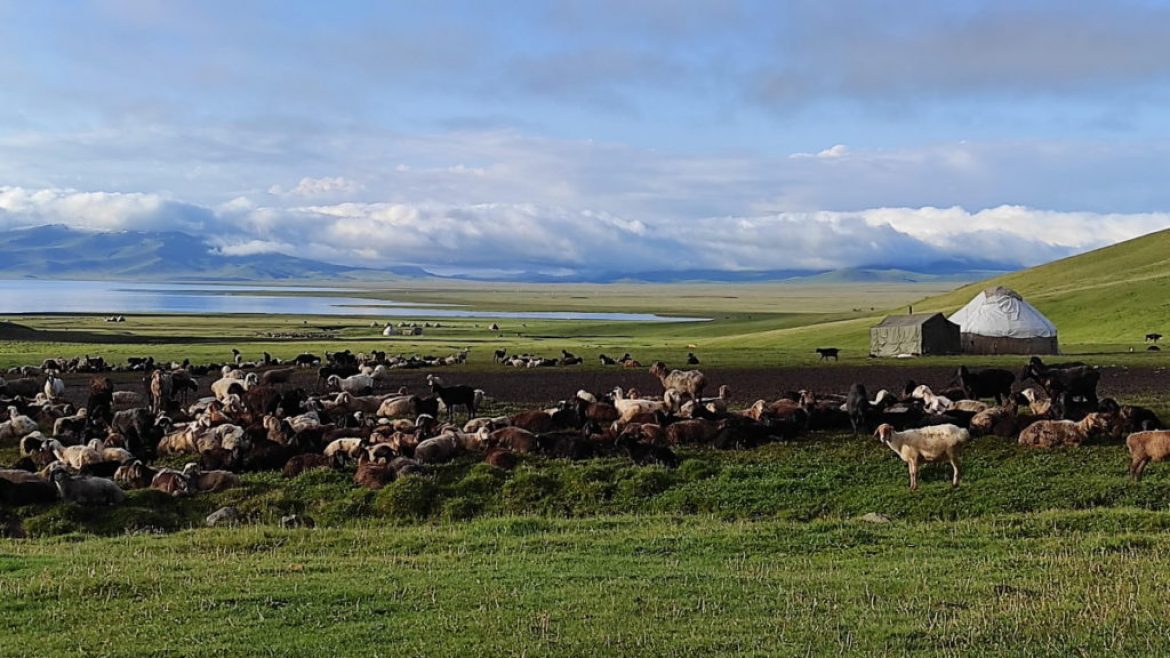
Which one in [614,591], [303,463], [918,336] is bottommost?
[614,591]

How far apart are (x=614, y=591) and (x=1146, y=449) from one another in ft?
32.8

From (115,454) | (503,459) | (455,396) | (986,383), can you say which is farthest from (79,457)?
(986,383)

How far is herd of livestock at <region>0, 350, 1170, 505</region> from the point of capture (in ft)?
55.1

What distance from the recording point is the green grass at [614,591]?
817 centimetres

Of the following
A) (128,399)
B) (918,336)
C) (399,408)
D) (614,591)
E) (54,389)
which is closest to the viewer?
(614,591)

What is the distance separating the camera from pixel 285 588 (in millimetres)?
10148

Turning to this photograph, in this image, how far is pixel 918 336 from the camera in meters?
54.3

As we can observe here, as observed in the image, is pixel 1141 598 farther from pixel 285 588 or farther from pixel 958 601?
pixel 285 588

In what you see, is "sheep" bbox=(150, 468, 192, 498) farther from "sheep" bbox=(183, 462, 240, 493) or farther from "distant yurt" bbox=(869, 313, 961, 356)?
"distant yurt" bbox=(869, 313, 961, 356)

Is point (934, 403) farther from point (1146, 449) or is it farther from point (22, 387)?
point (22, 387)

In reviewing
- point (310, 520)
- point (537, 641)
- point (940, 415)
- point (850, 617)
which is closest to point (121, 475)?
point (310, 520)

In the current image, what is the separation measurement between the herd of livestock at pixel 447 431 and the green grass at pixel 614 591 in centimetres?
293

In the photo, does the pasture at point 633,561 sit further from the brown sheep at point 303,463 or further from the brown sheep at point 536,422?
the brown sheep at point 536,422

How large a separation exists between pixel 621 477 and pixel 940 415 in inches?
283
